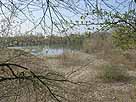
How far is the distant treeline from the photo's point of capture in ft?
8.45

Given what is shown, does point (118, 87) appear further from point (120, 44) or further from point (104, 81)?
point (120, 44)

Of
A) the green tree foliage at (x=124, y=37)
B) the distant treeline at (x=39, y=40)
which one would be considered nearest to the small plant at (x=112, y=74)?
the green tree foliage at (x=124, y=37)

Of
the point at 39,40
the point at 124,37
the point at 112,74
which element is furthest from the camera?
the point at 112,74

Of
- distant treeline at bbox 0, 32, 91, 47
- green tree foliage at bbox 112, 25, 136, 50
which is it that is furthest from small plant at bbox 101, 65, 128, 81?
distant treeline at bbox 0, 32, 91, 47

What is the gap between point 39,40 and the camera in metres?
3.01

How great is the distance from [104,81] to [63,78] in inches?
432

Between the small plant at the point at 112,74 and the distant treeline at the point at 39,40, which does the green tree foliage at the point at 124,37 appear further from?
the small plant at the point at 112,74

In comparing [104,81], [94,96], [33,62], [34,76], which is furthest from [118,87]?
[34,76]

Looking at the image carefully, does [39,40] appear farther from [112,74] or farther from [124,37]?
[112,74]

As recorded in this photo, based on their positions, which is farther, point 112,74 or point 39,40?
point 112,74

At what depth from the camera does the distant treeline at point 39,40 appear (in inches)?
101

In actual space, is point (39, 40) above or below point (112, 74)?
above

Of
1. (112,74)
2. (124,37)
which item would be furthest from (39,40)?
(112,74)

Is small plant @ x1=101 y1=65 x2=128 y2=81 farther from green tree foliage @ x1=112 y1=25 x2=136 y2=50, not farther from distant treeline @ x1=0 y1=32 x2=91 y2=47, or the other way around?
distant treeline @ x1=0 y1=32 x2=91 y2=47
